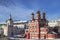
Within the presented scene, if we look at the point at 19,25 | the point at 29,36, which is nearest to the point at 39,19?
the point at 29,36

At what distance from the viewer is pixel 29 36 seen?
6150 cm

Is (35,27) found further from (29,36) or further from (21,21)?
(21,21)

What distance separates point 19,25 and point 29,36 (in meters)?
39.3

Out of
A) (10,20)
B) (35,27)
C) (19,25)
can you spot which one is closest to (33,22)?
(35,27)

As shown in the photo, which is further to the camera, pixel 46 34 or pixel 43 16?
pixel 43 16

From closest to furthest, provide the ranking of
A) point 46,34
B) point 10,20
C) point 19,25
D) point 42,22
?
1. point 46,34
2. point 42,22
3. point 10,20
4. point 19,25

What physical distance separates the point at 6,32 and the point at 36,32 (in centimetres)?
1911

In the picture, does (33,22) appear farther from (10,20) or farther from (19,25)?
(19,25)

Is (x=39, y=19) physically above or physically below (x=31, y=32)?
above

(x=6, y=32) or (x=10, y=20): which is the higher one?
(x=10, y=20)

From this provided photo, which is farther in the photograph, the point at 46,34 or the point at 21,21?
the point at 21,21

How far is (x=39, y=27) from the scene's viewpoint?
60094mm

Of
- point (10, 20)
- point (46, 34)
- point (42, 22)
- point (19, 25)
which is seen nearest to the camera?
point (46, 34)

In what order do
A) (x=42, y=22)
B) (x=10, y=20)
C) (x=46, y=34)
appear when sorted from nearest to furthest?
(x=46, y=34) < (x=42, y=22) < (x=10, y=20)
